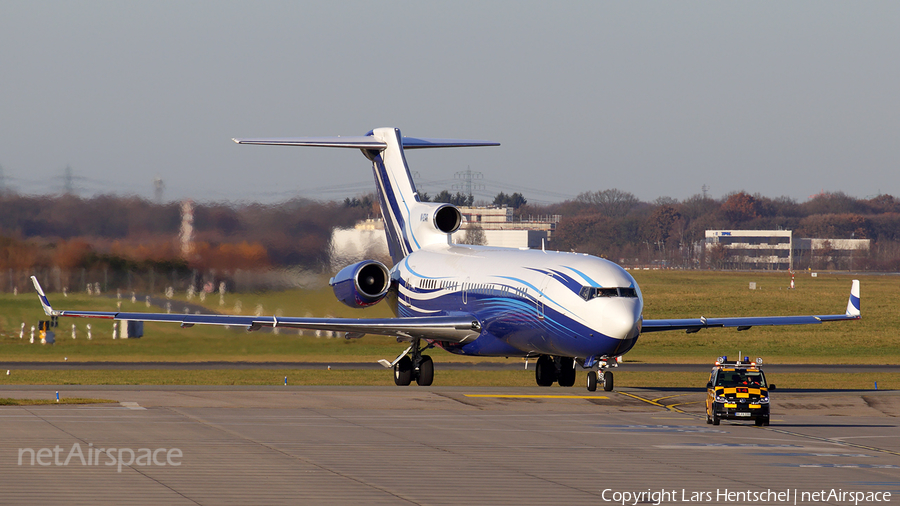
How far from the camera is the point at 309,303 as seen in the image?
48.4 metres

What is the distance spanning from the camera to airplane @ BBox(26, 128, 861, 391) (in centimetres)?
3400

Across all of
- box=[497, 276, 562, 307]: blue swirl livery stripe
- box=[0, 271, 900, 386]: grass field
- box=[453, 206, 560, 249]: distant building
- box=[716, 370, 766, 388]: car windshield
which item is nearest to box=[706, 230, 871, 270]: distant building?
box=[453, 206, 560, 249]: distant building

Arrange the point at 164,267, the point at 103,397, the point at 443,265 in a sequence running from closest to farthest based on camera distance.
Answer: the point at 103,397
the point at 443,265
the point at 164,267

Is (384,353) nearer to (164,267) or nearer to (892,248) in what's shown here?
(164,267)

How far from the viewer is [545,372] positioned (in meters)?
41.7

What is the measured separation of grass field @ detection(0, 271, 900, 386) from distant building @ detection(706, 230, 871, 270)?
298 feet

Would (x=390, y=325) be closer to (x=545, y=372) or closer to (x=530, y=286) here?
(x=530, y=286)

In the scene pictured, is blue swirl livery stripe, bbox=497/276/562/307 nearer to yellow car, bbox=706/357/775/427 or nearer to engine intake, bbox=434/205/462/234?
yellow car, bbox=706/357/775/427

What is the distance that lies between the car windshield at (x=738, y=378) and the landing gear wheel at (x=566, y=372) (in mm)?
13313

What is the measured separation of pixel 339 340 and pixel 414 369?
14344 millimetres

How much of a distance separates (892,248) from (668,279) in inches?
3136

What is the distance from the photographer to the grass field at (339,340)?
158 ft

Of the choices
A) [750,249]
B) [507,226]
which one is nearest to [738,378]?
[507,226]

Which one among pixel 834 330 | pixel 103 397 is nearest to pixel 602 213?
pixel 834 330
